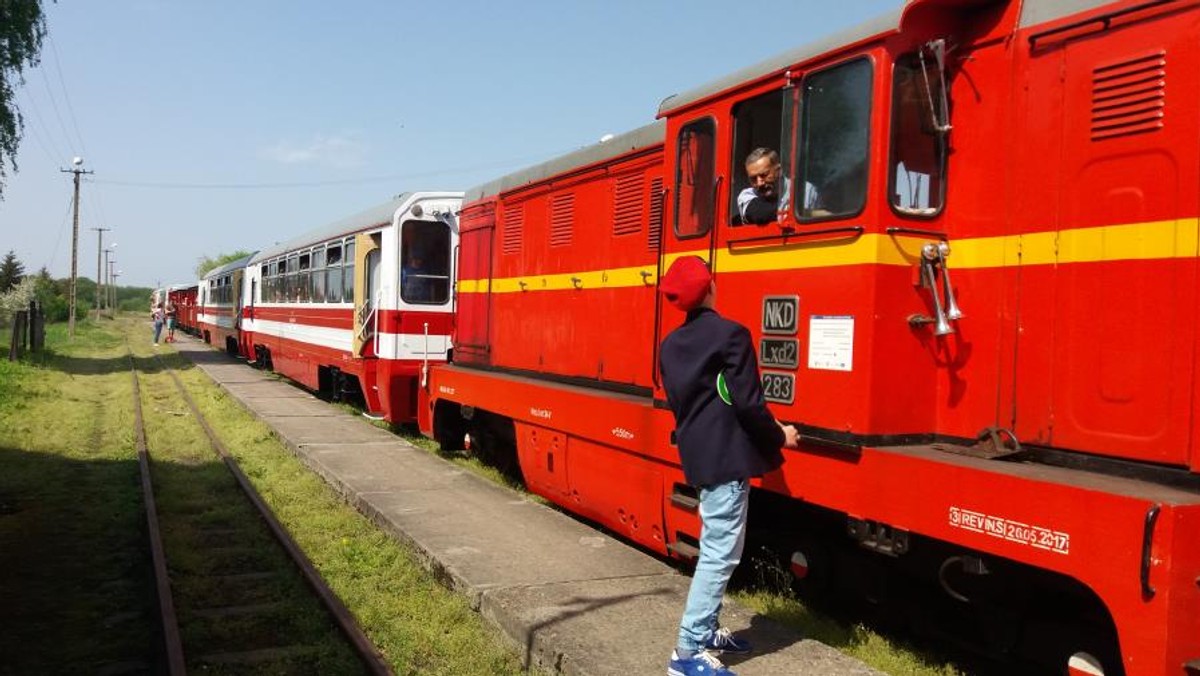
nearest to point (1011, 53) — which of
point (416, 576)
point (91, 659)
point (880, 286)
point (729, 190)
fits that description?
point (880, 286)

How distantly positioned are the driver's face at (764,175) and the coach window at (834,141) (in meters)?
0.18

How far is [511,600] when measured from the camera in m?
4.95

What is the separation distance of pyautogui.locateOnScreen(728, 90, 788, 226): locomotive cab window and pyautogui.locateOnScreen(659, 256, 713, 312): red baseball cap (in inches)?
36.4

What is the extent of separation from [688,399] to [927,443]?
119cm

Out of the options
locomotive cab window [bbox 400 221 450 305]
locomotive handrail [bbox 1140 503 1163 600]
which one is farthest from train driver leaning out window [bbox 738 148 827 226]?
locomotive cab window [bbox 400 221 450 305]

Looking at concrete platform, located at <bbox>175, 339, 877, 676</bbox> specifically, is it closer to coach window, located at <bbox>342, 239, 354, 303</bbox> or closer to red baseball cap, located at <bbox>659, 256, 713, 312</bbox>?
red baseball cap, located at <bbox>659, 256, 713, 312</bbox>

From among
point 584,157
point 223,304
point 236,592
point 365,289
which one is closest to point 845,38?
point 584,157

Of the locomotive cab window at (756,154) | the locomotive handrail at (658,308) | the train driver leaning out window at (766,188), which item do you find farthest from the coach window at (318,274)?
the train driver leaning out window at (766,188)

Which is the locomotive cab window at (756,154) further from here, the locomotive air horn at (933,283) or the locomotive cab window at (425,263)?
the locomotive cab window at (425,263)

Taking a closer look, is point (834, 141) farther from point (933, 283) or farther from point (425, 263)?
point (425, 263)

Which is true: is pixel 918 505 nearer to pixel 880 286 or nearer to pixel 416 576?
pixel 880 286

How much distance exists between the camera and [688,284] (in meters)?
3.70

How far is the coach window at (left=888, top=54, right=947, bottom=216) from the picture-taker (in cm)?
394

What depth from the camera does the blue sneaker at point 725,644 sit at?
3.92 metres
